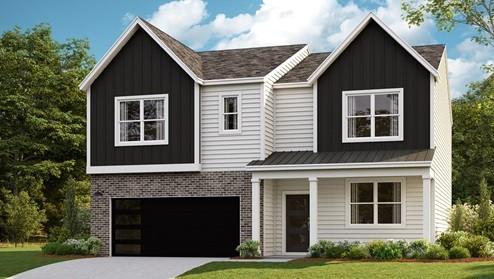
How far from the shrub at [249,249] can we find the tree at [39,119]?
79.2ft

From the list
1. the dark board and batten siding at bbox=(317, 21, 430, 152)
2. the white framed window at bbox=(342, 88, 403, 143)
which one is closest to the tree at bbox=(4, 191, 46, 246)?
the dark board and batten siding at bbox=(317, 21, 430, 152)

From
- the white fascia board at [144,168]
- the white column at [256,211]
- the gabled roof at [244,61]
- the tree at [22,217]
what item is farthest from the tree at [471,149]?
the white fascia board at [144,168]

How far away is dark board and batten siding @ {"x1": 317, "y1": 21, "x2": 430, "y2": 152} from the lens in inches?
1072

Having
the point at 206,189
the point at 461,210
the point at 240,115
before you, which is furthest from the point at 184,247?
the point at 461,210

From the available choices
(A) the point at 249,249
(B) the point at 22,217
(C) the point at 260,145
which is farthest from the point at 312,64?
(B) the point at 22,217

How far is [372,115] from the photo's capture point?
2767 centimetres

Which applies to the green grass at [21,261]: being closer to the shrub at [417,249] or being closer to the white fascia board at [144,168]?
the white fascia board at [144,168]

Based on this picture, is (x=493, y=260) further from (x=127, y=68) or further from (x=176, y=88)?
(x=127, y=68)

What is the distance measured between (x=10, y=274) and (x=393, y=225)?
12.0 meters

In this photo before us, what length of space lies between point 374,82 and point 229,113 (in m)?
5.00

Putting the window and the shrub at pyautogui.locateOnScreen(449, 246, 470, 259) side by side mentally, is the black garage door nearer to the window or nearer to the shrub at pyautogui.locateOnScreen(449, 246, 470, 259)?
the window

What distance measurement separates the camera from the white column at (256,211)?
27.3 meters

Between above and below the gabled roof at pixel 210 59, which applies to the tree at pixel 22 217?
below

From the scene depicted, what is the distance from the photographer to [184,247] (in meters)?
29.4
